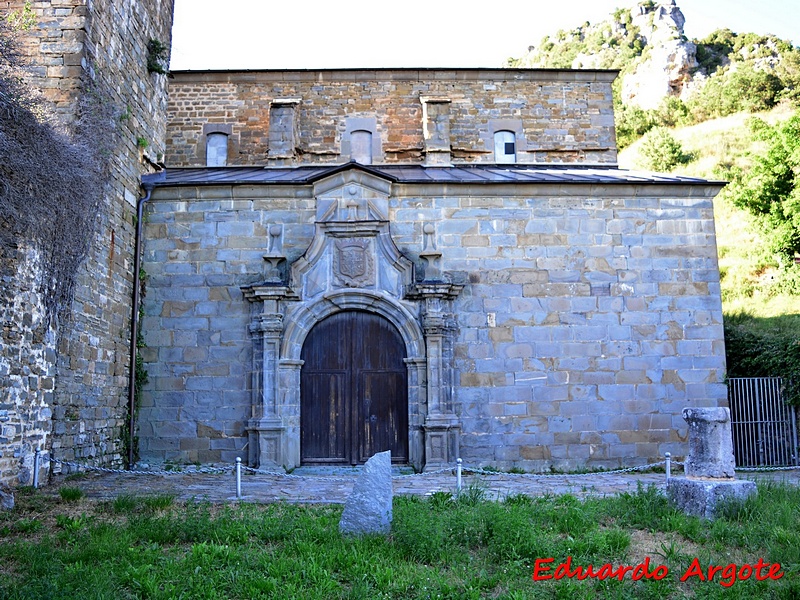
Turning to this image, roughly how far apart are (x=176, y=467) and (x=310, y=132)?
8555 millimetres

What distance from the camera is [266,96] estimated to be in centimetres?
1709

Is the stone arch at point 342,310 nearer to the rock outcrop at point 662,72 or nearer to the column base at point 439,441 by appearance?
the column base at point 439,441

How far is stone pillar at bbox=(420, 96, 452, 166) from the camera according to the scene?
15.7 metres

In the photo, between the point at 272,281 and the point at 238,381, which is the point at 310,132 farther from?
the point at 238,381

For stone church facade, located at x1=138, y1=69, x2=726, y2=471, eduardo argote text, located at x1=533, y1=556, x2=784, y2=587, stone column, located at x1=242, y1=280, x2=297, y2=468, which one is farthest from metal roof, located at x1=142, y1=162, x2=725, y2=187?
eduardo argote text, located at x1=533, y1=556, x2=784, y2=587

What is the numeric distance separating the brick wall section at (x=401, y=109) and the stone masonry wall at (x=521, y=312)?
15.1 ft

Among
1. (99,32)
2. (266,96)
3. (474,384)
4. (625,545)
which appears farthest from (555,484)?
(266,96)

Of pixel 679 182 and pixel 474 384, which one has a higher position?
pixel 679 182

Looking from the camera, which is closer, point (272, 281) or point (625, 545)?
point (625, 545)

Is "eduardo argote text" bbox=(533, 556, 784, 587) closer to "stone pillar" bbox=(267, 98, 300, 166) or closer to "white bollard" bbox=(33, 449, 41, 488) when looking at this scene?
"white bollard" bbox=(33, 449, 41, 488)

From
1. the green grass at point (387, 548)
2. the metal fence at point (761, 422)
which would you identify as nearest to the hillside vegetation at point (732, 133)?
the metal fence at point (761, 422)

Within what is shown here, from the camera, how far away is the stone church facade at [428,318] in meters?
11.7

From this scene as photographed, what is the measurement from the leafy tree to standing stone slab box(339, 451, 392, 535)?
20962mm

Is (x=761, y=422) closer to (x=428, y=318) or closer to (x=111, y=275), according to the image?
(x=428, y=318)
